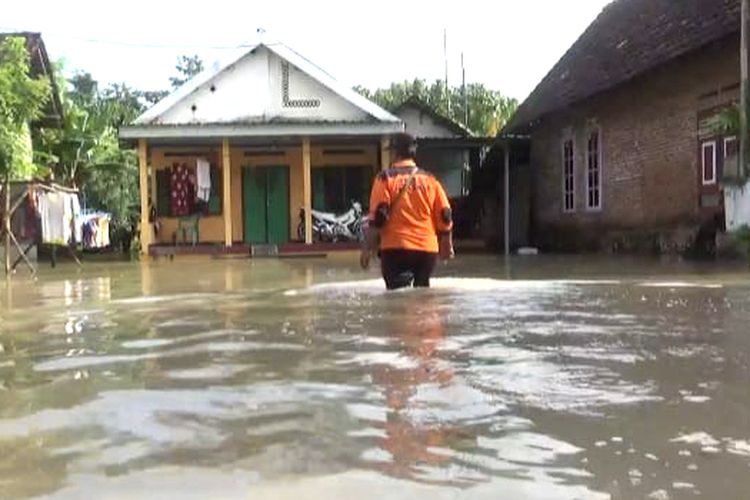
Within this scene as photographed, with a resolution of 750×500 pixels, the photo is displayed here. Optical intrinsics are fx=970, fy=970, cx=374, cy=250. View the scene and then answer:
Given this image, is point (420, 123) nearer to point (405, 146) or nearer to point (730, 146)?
point (730, 146)

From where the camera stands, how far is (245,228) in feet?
79.8

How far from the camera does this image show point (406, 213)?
26.4ft

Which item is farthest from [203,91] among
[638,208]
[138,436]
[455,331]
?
[138,436]

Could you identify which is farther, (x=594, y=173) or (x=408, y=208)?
(x=594, y=173)

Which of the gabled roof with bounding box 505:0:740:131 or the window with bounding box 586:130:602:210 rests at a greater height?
the gabled roof with bounding box 505:0:740:131

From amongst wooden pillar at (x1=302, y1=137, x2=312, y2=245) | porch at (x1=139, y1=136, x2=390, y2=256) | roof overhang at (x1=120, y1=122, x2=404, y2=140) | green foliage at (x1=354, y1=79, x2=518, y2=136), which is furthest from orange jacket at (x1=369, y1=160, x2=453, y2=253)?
green foliage at (x1=354, y1=79, x2=518, y2=136)

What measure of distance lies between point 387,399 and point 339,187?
20.5m

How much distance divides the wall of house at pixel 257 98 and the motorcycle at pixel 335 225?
240 cm

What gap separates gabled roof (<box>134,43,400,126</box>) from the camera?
2227cm

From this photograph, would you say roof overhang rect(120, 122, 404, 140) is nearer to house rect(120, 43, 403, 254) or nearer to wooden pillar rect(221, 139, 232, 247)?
house rect(120, 43, 403, 254)

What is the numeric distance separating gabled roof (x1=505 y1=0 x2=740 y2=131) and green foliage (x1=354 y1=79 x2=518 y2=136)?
24.2 m

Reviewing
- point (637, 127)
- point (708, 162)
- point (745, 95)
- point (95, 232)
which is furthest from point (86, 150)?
point (745, 95)

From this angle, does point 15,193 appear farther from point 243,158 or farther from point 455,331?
point 455,331

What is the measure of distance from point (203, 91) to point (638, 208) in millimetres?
10241
